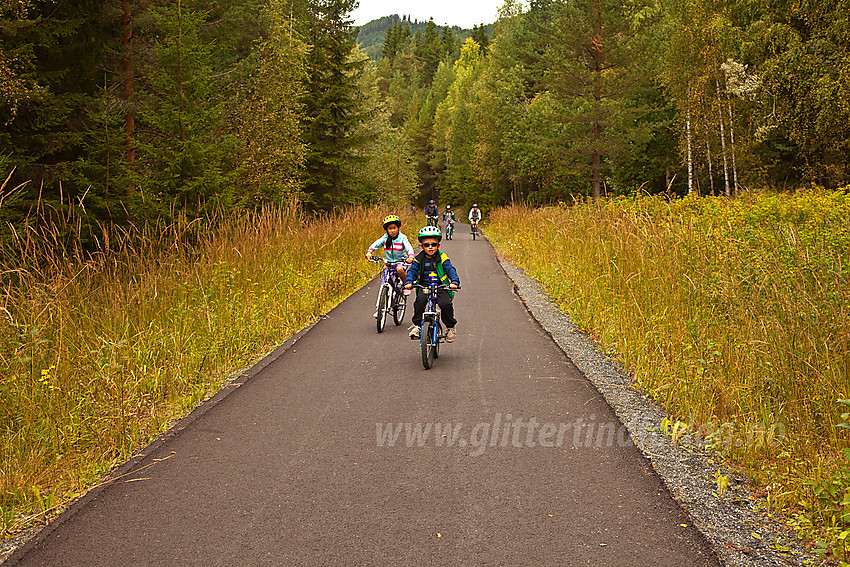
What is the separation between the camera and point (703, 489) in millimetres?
4301

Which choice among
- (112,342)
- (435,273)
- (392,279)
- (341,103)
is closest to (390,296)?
(392,279)

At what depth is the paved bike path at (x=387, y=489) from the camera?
3564 millimetres

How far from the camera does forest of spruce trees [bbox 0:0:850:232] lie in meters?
12.6

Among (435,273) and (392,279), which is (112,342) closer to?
(435,273)

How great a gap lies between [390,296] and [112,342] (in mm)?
5446

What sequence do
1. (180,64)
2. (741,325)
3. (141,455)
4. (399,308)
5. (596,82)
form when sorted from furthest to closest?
(596,82) → (180,64) → (399,308) → (741,325) → (141,455)

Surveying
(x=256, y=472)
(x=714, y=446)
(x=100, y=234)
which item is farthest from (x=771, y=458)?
(x=100, y=234)

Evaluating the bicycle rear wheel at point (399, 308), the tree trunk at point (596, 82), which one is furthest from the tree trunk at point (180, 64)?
the tree trunk at point (596, 82)

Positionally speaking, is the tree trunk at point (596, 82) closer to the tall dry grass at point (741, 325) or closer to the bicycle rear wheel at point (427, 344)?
the tall dry grass at point (741, 325)

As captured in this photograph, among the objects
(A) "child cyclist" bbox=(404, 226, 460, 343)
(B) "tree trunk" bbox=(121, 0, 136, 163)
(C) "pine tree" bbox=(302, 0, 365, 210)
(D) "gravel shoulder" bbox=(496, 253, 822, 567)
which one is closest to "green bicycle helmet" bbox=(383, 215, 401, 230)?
(A) "child cyclist" bbox=(404, 226, 460, 343)

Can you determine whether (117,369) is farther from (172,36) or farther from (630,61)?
(630,61)

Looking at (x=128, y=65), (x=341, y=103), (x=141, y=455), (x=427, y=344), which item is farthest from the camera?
(x=341, y=103)

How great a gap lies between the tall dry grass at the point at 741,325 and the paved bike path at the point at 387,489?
2.65 feet

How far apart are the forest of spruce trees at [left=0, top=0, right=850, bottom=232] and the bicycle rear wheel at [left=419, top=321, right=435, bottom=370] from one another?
4.69m
